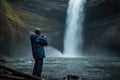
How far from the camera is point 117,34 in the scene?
67.8m

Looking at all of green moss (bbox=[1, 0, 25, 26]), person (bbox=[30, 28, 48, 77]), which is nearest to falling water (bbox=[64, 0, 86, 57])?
green moss (bbox=[1, 0, 25, 26])

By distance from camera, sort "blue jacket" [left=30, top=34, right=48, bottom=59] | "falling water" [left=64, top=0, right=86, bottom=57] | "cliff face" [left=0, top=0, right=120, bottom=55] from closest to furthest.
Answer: "blue jacket" [left=30, top=34, right=48, bottom=59]
"cliff face" [left=0, top=0, right=120, bottom=55]
"falling water" [left=64, top=0, right=86, bottom=57]

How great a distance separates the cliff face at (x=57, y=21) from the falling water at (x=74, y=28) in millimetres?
1520

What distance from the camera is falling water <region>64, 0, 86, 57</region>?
235 ft

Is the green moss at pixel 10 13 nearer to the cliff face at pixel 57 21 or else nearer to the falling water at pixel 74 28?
the cliff face at pixel 57 21

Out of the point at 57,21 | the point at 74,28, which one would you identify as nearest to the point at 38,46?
the point at 74,28

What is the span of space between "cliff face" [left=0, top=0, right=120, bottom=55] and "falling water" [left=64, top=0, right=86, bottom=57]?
152 centimetres

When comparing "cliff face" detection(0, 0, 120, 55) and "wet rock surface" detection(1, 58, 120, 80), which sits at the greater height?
"cliff face" detection(0, 0, 120, 55)

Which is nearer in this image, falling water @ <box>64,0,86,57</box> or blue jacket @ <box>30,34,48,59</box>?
blue jacket @ <box>30,34,48,59</box>

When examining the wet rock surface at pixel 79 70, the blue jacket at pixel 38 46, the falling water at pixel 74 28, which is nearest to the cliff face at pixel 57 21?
the falling water at pixel 74 28

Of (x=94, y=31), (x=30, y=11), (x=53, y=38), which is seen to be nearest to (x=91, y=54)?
(x=94, y=31)

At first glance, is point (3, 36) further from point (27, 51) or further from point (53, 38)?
point (53, 38)

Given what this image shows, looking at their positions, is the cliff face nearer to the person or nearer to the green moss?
the green moss

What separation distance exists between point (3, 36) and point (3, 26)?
9.21ft
